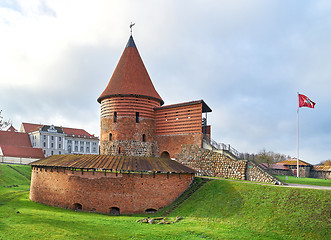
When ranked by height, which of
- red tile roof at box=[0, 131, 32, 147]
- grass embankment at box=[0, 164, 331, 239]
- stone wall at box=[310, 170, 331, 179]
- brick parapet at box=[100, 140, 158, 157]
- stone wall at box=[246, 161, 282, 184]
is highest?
red tile roof at box=[0, 131, 32, 147]

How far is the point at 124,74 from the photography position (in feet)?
94.3

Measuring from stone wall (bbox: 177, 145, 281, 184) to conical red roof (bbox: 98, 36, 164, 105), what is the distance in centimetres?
741

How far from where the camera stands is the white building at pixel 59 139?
2384 inches

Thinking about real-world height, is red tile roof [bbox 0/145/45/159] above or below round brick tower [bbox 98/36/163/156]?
below

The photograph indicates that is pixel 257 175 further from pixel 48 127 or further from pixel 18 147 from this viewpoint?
pixel 48 127

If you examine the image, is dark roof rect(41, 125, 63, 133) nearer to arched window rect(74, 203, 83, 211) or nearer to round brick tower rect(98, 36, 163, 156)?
round brick tower rect(98, 36, 163, 156)

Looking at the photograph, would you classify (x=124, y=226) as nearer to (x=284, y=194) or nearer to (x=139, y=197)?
(x=139, y=197)

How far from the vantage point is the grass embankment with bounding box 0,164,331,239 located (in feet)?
36.6

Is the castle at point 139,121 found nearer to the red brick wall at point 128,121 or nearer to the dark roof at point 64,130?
the red brick wall at point 128,121

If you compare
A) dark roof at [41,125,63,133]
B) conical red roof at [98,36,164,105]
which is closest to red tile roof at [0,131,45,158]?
dark roof at [41,125,63,133]

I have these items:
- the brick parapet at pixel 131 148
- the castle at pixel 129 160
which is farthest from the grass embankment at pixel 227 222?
the brick parapet at pixel 131 148

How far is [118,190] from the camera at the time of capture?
58.6 ft

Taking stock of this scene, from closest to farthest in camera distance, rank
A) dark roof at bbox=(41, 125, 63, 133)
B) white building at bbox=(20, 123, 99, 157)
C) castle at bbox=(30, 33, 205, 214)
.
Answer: castle at bbox=(30, 33, 205, 214)
white building at bbox=(20, 123, 99, 157)
dark roof at bbox=(41, 125, 63, 133)

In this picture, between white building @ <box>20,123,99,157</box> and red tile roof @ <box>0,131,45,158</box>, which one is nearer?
red tile roof @ <box>0,131,45,158</box>
